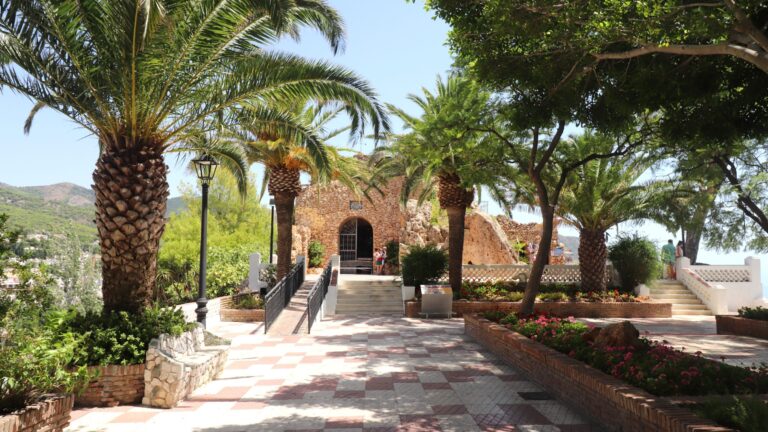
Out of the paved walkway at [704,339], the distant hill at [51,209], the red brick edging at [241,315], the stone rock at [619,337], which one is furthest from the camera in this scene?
the distant hill at [51,209]

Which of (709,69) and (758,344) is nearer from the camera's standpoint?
(709,69)

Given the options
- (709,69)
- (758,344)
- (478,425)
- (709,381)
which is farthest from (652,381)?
(758,344)

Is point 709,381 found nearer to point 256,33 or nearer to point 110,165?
point 256,33

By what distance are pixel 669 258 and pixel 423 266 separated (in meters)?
11.0

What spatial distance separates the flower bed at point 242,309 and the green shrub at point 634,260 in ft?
39.7

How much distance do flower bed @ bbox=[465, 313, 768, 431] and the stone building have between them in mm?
18699

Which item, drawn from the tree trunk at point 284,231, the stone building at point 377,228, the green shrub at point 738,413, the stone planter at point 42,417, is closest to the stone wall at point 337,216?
the stone building at point 377,228

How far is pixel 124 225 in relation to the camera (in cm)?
616

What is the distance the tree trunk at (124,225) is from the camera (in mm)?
6180

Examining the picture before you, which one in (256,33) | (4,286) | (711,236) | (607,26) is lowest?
(4,286)

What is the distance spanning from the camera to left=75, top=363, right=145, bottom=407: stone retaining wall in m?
5.45

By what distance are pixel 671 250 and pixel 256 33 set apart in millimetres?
19708

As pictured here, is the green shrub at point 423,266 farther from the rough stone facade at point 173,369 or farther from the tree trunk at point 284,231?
the rough stone facade at point 173,369

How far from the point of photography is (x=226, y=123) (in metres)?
8.02
